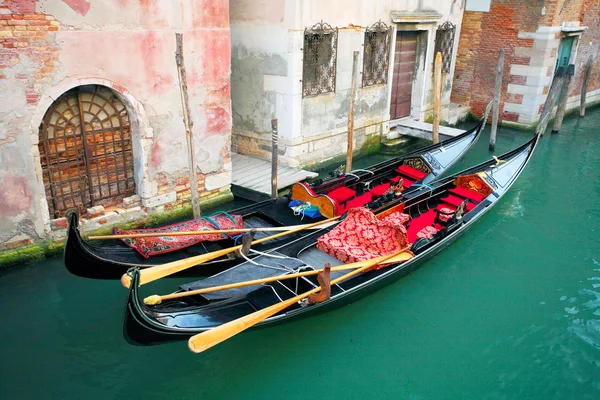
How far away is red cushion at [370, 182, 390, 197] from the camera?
586 cm

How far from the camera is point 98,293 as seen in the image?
14.5ft

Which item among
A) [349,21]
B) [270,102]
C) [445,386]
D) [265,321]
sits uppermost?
[349,21]

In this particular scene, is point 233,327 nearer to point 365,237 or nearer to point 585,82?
point 365,237

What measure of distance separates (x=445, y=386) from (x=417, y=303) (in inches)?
39.9

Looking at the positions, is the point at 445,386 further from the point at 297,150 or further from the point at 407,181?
the point at 297,150

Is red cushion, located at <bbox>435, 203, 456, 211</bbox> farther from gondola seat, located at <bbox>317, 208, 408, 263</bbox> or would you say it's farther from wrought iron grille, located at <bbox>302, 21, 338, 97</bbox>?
wrought iron grille, located at <bbox>302, 21, 338, 97</bbox>

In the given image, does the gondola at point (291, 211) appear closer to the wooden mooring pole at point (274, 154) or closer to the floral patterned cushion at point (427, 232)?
the wooden mooring pole at point (274, 154)

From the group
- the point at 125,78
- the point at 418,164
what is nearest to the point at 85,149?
the point at 125,78

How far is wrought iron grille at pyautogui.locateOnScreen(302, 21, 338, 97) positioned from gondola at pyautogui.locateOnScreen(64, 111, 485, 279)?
58.1 inches

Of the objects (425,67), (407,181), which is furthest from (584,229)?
(425,67)

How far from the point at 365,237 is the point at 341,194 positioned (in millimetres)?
1034

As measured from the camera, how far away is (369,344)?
158 inches

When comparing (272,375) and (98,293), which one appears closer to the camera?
(272,375)

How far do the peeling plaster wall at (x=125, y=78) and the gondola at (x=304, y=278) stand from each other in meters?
1.54
